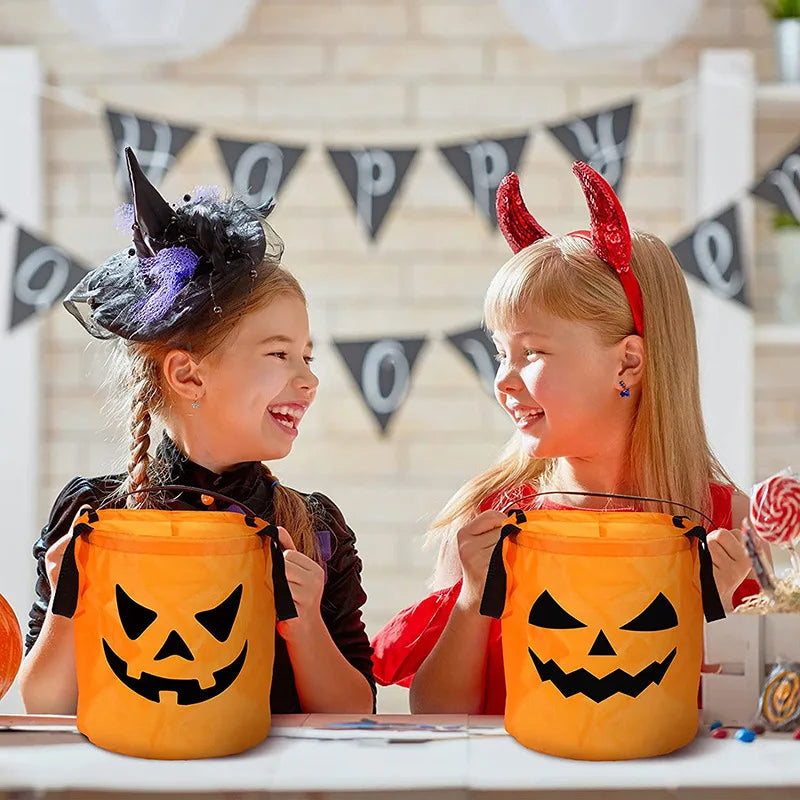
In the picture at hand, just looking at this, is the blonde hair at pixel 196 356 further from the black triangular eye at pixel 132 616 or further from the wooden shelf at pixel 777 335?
the wooden shelf at pixel 777 335

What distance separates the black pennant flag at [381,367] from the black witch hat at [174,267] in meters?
1.43

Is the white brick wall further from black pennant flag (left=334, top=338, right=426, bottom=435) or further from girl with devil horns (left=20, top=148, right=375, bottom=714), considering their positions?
girl with devil horns (left=20, top=148, right=375, bottom=714)

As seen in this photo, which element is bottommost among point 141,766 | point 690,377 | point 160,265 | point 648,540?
point 141,766

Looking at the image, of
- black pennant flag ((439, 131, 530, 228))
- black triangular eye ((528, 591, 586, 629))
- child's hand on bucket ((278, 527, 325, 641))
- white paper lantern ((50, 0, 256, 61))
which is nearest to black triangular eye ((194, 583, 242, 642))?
child's hand on bucket ((278, 527, 325, 641))

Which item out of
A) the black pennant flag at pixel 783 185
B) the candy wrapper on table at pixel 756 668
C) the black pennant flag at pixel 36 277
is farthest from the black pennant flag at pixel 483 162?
the candy wrapper on table at pixel 756 668

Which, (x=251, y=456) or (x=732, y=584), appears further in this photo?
(x=251, y=456)

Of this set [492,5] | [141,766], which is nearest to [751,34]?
[492,5]

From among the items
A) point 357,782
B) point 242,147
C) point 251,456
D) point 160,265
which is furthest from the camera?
point 242,147

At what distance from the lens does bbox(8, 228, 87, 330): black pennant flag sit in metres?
2.65

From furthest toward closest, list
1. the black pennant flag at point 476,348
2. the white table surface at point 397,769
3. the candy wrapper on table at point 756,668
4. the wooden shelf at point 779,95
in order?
the wooden shelf at point 779,95 → the black pennant flag at point 476,348 → the candy wrapper on table at point 756,668 → the white table surface at point 397,769

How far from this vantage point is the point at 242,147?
103 inches

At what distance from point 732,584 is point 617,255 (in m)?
0.45

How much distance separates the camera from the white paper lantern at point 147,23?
231cm

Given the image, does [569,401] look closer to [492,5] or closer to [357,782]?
[357,782]
